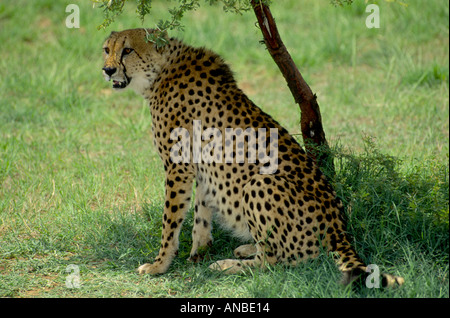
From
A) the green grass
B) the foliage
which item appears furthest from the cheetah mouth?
the green grass

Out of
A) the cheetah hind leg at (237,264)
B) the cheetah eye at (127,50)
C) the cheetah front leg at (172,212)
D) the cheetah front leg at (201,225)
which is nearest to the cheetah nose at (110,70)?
the cheetah eye at (127,50)

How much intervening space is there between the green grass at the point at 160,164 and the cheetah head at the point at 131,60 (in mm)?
776

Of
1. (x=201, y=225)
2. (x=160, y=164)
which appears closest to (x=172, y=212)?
(x=201, y=225)

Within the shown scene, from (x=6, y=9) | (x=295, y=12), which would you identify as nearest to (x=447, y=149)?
(x=295, y=12)

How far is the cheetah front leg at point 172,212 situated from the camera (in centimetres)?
428

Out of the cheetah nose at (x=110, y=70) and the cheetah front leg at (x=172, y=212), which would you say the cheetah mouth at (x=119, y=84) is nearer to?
the cheetah nose at (x=110, y=70)

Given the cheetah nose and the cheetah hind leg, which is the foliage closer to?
the cheetah nose

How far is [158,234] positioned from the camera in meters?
4.65

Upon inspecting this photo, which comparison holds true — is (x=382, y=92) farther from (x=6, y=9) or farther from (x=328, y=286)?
(x=6, y=9)

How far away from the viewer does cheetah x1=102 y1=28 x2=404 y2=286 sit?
3.97m

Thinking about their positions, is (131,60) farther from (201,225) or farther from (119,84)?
(201,225)

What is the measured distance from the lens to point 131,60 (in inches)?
174

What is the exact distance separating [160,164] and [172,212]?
1812 mm

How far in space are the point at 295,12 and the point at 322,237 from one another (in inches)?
250
